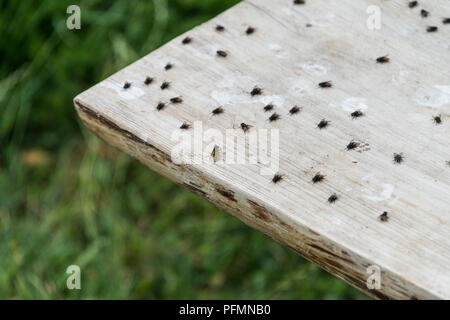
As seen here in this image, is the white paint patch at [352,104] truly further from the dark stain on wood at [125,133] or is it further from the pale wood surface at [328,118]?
the dark stain on wood at [125,133]

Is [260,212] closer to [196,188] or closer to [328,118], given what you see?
[196,188]

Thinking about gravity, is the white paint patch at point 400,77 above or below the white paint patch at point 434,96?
above

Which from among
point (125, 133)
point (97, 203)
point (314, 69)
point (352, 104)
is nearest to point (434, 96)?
point (352, 104)

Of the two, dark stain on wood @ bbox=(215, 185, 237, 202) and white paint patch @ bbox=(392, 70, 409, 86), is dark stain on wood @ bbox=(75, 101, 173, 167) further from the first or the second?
white paint patch @ bbox=(392, 70, 409, 86)

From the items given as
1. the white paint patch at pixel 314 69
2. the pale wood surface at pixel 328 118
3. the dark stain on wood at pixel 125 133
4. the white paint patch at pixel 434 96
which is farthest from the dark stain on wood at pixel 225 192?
the white paint patch at pixel 434 96

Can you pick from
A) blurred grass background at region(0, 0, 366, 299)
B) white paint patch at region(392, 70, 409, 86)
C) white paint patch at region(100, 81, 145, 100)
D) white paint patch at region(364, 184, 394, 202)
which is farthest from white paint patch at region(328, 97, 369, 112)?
blurred grass background at region(0, 0, 366, 299)

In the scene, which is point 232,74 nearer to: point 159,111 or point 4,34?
point 159,111
